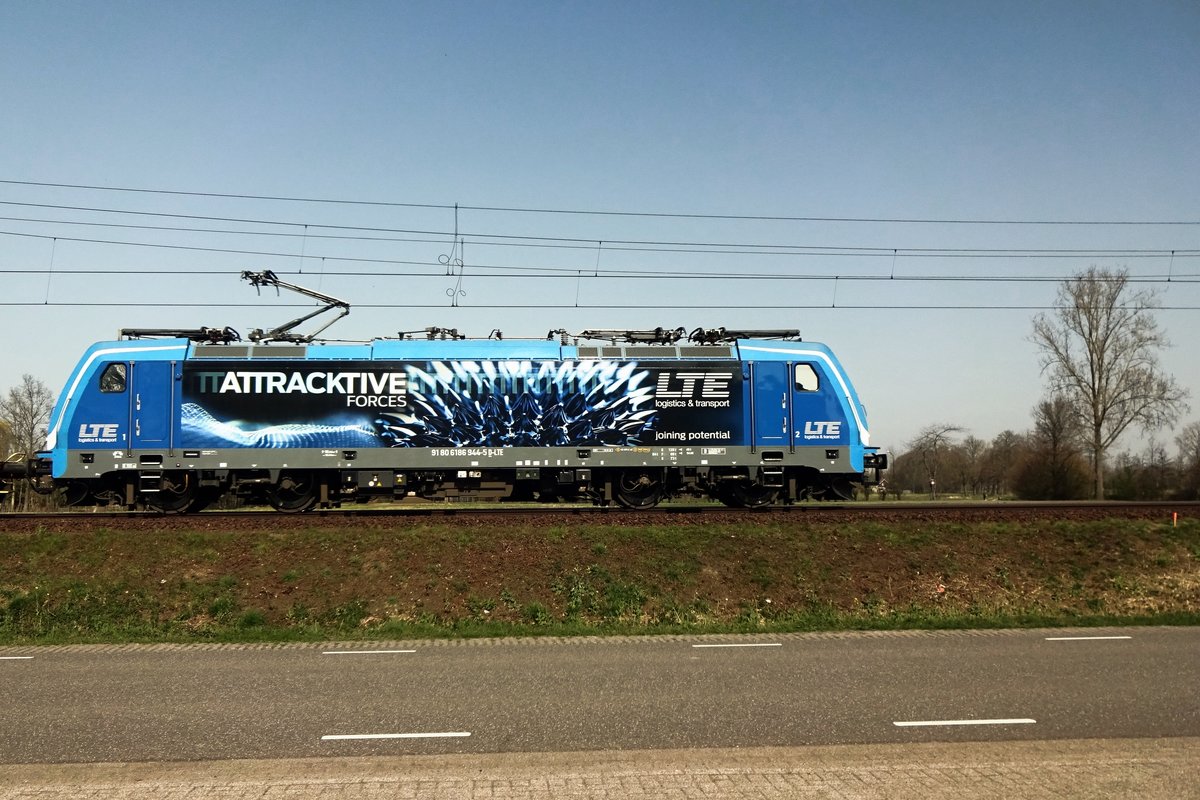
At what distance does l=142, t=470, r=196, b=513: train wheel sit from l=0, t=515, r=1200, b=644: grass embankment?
2.94 m

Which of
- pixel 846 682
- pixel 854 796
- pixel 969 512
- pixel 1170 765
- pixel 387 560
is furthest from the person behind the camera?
pixel 969 512

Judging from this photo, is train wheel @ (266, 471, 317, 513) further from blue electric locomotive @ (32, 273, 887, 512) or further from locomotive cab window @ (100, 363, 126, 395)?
locomotive cab window @ (100, 363, 126, 395)

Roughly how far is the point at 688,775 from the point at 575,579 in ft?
26.5

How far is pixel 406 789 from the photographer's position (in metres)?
6.05

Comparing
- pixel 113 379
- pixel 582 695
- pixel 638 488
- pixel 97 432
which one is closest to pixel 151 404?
pixel 113 379

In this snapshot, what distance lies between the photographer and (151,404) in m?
20.0

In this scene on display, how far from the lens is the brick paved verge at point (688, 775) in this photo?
19.5 feet

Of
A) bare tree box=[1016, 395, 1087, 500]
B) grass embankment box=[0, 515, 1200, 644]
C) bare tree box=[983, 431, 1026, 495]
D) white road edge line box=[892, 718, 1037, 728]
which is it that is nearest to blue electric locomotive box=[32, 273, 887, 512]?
grass embankment box=[0, 515, 1200, 644]

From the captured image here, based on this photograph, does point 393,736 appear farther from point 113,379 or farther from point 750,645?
point 113,379

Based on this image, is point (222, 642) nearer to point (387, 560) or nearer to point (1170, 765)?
point (387, 560)

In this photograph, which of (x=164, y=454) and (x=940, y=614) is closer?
(x=940, y=614)

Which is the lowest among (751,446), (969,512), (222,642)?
(222,642)

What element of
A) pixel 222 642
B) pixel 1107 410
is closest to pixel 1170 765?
pixel 222 642

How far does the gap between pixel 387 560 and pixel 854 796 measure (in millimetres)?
10692
